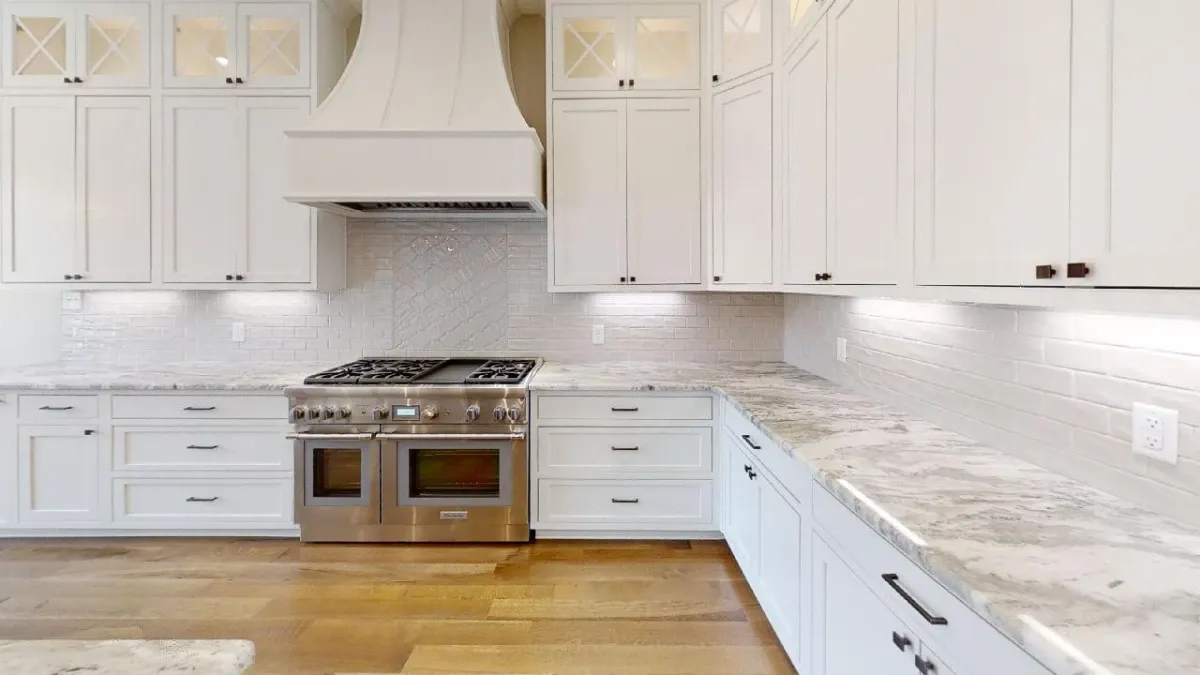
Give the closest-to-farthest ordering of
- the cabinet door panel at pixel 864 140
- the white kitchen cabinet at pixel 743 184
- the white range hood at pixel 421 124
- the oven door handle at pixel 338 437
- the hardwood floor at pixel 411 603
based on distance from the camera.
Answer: the cabinet door panel at pixel 864 140 → the hardwood floor at pixel 411 603 → the white kitchen cabinet at pixel 743 184 → the white range hood at pixel 421 124 → the oven door handle at pixel 338 437

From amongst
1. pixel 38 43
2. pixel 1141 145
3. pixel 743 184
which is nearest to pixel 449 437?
pixel 743 184

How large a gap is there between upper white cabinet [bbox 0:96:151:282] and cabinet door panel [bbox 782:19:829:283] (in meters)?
3.29

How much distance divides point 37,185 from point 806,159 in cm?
389

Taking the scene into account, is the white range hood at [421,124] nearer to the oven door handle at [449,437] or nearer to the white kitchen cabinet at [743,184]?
the white kitchen cabinet at [743,184]

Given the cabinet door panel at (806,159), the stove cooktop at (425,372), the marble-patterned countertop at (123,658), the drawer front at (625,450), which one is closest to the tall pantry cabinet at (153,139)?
the stove cooktop at (425,372)

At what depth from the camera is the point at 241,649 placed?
2.74 ft

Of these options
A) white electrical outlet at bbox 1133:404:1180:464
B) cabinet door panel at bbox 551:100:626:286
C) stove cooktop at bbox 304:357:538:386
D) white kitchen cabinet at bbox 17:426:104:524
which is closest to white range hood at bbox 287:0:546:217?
cabinet door panel at bbox 551:100:626:286

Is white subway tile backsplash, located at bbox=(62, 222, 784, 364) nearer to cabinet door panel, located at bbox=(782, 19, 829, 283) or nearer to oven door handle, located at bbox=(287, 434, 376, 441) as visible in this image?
oven door handle, located at bbox=(287, 434, 376, 441)

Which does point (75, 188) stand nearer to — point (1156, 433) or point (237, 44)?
point (237, 44)

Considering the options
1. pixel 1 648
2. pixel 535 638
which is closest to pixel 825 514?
pixel 535 638

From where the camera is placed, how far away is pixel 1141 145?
98 cm

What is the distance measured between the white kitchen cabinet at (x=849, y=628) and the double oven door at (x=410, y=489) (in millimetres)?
1708

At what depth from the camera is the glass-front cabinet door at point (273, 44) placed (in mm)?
3342

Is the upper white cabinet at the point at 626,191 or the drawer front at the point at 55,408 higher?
the upper white cabinet at the point at 626,191
